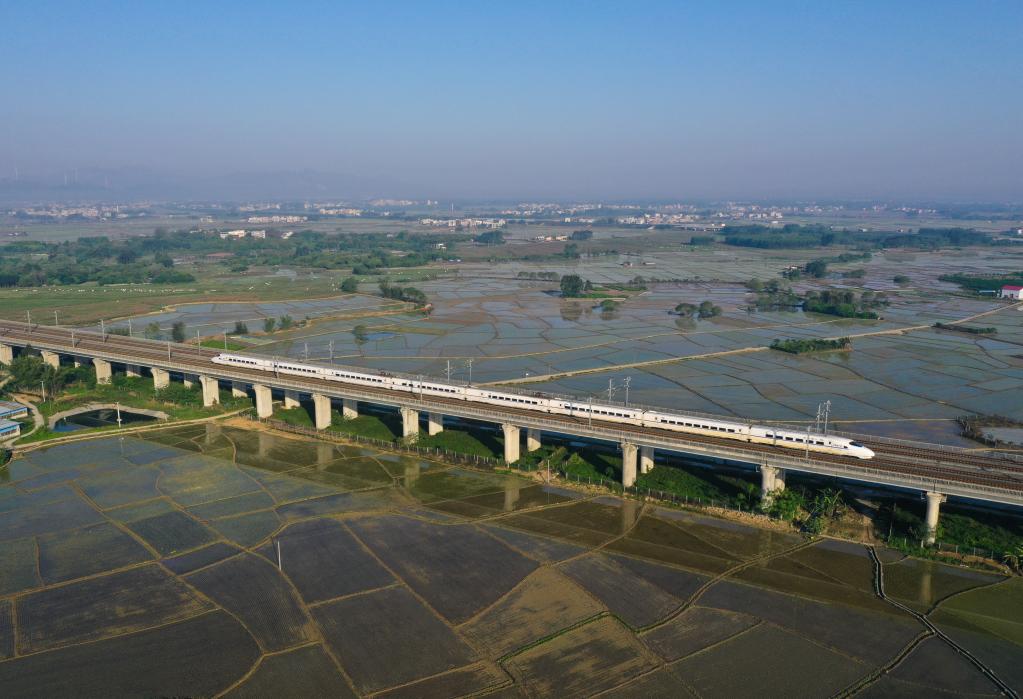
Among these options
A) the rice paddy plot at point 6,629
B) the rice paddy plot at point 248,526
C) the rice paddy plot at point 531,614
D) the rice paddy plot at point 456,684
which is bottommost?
the rice paddy plot at point 531,614

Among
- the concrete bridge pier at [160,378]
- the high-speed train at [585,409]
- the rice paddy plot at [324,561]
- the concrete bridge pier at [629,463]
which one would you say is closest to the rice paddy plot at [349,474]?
the rice paddy plot at [324,561]

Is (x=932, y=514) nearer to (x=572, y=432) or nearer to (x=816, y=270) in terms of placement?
(x=572, y=432)

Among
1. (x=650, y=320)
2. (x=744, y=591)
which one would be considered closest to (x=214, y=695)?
(x=744, y=591)

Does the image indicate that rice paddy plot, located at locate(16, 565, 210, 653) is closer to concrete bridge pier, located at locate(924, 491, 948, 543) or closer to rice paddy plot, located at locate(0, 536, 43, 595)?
rice paddy plot, located at locate(0, 536, 43, 595)

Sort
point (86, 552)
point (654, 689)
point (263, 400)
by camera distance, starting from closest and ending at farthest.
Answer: point (654, 689), point (86, 552), point (263, 400)

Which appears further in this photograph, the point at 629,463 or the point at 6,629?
the point at 629,463

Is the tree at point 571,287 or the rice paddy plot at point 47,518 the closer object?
the rice paddy plot at point 47,518

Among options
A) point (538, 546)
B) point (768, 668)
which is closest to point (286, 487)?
point (538, 546)

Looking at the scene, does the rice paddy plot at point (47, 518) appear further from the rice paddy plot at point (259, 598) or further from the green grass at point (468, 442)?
the green grass at point (468, 442)
